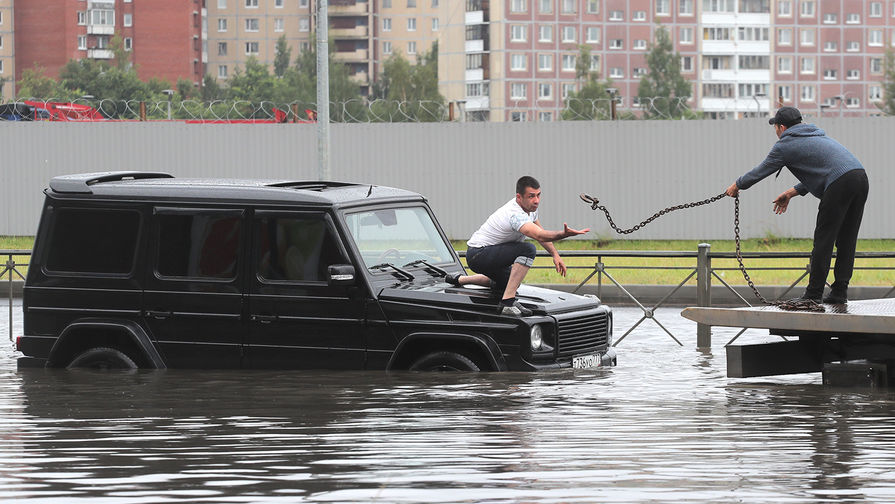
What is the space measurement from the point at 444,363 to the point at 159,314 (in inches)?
86.8

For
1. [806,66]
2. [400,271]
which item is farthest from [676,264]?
[806,66]

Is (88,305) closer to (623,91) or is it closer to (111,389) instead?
(111,389)

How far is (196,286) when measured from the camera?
10.3 m

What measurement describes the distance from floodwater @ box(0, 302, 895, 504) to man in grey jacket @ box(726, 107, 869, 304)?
94 centimetres

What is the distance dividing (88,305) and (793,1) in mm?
128000

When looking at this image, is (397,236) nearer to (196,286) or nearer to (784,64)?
(196,286)

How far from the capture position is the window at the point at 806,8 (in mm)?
130750

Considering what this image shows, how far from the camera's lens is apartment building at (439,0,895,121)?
122562mm

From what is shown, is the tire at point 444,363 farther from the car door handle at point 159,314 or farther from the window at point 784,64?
the window at point 784,64

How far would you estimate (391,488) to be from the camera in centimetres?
624

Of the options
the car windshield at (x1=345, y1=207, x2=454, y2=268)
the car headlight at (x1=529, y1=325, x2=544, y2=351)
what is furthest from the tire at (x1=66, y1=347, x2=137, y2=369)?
the car headlight at (x1=529, y1=325, x2=544, y2=351)

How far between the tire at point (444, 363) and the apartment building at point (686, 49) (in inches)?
4330

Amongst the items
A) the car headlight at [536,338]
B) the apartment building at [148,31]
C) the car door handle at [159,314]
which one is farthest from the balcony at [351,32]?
the car headlight at [536,338]

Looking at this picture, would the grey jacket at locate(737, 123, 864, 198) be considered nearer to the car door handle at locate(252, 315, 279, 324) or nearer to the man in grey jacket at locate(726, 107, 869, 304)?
the man in grey jacket at locate(726, 107, 869, 304)
